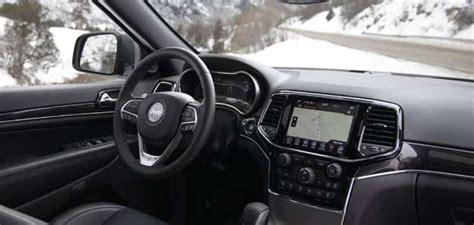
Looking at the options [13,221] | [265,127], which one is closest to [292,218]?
[265,127]

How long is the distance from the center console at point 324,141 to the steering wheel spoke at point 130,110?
1.85 feet

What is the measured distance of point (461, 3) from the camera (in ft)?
7.96

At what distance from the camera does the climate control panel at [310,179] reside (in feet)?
7.07

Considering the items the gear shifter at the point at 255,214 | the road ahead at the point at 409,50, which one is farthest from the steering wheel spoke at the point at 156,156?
the road ahead at the point at 409,50

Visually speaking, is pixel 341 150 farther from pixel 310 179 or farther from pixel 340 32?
pixel 340 32

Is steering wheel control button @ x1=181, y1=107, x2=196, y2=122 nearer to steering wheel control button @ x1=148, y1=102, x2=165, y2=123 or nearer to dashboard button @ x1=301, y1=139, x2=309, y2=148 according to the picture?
steering wheel control button @ x1=148, y1=102, x2=165, y2=123

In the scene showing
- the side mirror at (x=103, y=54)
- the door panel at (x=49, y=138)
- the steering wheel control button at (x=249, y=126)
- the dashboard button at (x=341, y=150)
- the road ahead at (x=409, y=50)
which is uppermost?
the road ahead at (x=409, y=50)

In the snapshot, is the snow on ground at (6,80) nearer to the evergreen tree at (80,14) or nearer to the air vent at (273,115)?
the evergreen tree at (80,14)

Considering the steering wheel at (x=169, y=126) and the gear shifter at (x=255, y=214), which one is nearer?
the steering wheel at (x=169, y=126)

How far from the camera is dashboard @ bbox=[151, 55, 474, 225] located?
6.70 ft

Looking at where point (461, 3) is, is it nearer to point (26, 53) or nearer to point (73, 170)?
point (73, 170)

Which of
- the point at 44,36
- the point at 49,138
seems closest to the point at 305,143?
the point at 49,138

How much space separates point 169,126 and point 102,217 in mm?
530

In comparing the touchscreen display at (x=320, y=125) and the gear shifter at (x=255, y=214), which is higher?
the touchscreen display at (x=320, y=125)
